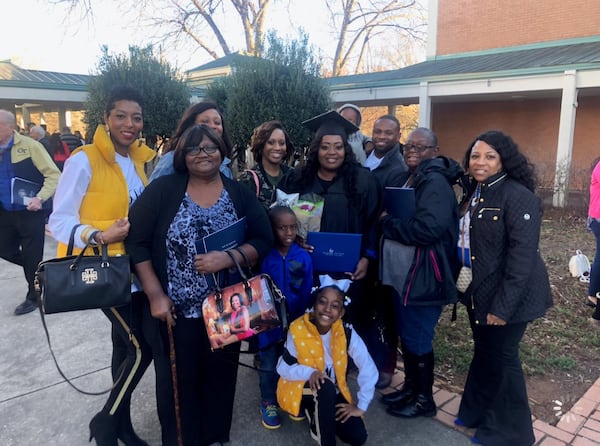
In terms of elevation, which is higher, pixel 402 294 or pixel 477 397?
pixel 402 294

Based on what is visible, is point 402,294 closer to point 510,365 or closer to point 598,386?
point 510,365

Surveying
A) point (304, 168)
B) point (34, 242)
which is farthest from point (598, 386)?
point (34, 242)

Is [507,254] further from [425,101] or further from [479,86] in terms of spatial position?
[425,101]

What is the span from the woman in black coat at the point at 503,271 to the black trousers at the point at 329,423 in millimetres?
784

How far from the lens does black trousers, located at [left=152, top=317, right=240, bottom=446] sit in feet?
7.95

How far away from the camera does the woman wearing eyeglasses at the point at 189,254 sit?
2.27 metres

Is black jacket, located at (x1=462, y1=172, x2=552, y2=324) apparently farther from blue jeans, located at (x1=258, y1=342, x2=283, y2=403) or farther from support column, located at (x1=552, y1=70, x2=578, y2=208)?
support column, located at (x1=552, y1=70, x2=578, y2=208)

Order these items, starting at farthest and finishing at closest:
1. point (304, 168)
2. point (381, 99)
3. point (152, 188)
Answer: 1. point (381, 99)
2. point (304, 168)
3. point (152, 188)

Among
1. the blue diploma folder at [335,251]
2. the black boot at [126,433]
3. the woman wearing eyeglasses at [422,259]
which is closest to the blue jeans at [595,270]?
the woman wearing eyeglasses at [422,259]

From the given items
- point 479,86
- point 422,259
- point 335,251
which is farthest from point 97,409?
point 479,86

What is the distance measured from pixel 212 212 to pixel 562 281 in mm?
5234

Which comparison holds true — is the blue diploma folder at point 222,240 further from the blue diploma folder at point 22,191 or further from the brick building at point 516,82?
the brick building at point 516,82

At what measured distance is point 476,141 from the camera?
2674mm

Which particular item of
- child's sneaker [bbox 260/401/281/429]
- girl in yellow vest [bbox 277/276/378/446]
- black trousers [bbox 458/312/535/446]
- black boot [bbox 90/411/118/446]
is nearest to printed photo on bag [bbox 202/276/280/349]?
girl in yellow vest [bbox 277/276/378/446]
